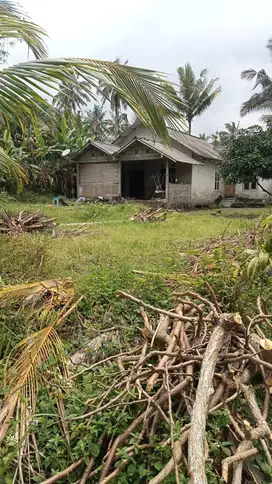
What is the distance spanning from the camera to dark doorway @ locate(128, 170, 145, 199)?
78.6 ft

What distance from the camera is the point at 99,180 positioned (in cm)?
2158

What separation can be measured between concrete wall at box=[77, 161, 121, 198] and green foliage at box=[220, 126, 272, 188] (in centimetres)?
641

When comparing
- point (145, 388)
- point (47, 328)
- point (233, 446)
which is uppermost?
point (47, 328)

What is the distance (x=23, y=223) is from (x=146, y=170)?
15.6 meters

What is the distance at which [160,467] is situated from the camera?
2.00 meters

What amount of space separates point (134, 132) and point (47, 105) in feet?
67.4

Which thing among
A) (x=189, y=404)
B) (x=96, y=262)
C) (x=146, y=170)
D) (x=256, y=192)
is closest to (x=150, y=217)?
(x=96, y=262)

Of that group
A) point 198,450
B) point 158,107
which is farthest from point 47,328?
point 158,107

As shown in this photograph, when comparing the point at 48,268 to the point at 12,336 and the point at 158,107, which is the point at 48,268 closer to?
the point at 12,336

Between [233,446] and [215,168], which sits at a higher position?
[215,168]

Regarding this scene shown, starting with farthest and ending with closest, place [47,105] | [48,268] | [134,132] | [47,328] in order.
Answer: [134,132]
[48,268]
[47,105]
[47,328]

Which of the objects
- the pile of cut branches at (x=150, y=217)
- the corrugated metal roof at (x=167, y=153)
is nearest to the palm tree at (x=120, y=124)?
the corrugated metal roof at (x=167, y=153)

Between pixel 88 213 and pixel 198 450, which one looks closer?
pixel 198 450

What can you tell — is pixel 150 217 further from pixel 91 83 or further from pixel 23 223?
pixel 91 83
